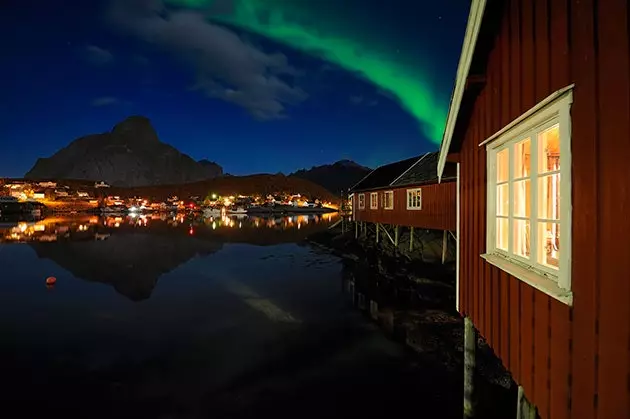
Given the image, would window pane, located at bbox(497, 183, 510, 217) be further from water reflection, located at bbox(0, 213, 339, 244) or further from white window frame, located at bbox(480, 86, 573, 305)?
water reflection, located at bbox(0, 213, 339, 244)

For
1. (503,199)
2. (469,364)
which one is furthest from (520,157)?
(469,364)

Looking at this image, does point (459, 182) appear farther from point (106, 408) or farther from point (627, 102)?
point (106, 408)

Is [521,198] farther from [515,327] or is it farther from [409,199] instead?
[409,199]

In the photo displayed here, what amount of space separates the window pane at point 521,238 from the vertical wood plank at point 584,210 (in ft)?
4.94

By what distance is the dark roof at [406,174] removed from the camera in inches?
923

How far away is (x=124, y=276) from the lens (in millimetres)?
23047

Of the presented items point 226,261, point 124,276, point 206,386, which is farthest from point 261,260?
point 206,386

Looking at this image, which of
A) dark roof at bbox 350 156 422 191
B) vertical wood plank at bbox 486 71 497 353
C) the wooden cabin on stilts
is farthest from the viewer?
dark roof at bbox 350 156 422 191

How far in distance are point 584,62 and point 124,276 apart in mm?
25563

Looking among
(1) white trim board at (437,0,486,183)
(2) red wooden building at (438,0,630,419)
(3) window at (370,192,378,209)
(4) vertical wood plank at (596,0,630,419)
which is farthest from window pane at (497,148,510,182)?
(3) window at (370,192,378,209)

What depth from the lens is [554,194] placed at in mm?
4016

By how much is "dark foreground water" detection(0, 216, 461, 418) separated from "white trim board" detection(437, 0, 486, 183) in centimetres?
638

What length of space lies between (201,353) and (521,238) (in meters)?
10.0

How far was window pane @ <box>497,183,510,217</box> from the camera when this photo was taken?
16.1 ft
